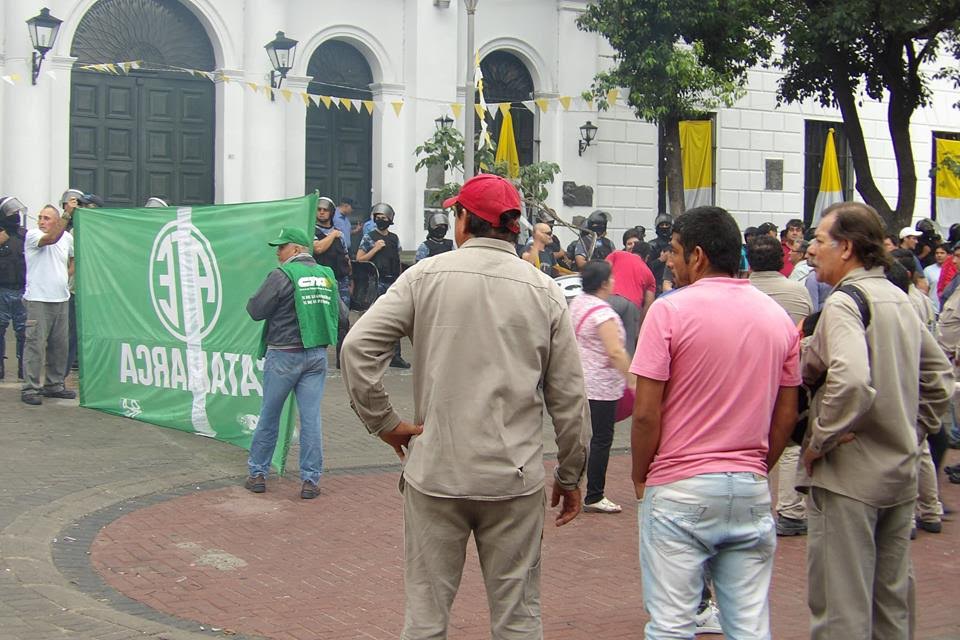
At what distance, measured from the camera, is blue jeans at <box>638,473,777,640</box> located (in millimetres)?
3859

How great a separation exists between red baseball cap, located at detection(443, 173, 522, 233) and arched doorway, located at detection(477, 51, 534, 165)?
18218mm

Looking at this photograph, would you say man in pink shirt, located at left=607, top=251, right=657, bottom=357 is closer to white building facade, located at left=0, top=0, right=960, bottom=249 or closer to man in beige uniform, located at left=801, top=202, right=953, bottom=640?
man in beige uniform, located at left=801, top=202, right=953, bottom=640

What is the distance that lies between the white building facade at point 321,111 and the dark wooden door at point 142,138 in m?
0.02

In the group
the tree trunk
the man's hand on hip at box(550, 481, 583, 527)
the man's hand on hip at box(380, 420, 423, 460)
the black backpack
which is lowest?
the man's hand on hip at box(550, 481, 583, 527)

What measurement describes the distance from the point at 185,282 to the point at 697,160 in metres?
16.3

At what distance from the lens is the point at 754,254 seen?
7.63 m

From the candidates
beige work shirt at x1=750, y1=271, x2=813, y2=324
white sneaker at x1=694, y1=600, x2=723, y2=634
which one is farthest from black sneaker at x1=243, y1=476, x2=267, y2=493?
white sneaker at x1=694, y1=600, x2=723, y2=634

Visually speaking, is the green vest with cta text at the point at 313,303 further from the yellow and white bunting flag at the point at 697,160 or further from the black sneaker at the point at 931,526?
the yellow and white bunting flag at the point at 697,160

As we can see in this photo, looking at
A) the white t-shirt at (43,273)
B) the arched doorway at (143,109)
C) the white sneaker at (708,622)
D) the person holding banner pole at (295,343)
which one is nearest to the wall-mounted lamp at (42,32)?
the arched doorway at (143,109)

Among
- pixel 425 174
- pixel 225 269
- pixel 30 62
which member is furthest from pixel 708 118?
pixel 225 269

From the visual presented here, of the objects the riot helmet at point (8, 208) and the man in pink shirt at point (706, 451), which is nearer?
the man in pink shirt at point (706, 451)

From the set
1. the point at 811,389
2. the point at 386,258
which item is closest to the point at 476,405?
the point at 811,389

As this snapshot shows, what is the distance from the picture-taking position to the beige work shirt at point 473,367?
3.93 meters

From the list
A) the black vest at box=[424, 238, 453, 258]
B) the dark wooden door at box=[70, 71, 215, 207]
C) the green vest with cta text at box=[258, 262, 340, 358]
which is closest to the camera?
the green vest with cta text at box=[258, 262, 340, 358]
